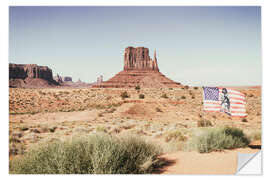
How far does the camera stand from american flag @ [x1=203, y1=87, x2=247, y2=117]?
6719mm

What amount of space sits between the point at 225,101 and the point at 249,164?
2.29m

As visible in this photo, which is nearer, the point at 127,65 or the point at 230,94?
the point at 230,94

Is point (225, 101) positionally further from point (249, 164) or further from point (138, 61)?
point (138, 61)

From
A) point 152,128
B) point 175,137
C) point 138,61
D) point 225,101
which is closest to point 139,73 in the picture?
point 138,61

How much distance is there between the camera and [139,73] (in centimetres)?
10169

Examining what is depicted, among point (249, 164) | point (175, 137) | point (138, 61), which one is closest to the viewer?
point (249, 164)

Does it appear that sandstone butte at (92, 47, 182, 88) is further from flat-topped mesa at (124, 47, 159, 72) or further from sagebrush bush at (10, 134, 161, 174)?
sagebrush bush at (10, 134, 161, 174)

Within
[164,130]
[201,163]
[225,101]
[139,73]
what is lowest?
[164,130]

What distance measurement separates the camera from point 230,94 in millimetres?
6918

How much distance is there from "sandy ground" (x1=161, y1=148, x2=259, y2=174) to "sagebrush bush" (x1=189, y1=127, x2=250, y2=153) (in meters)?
0.27
